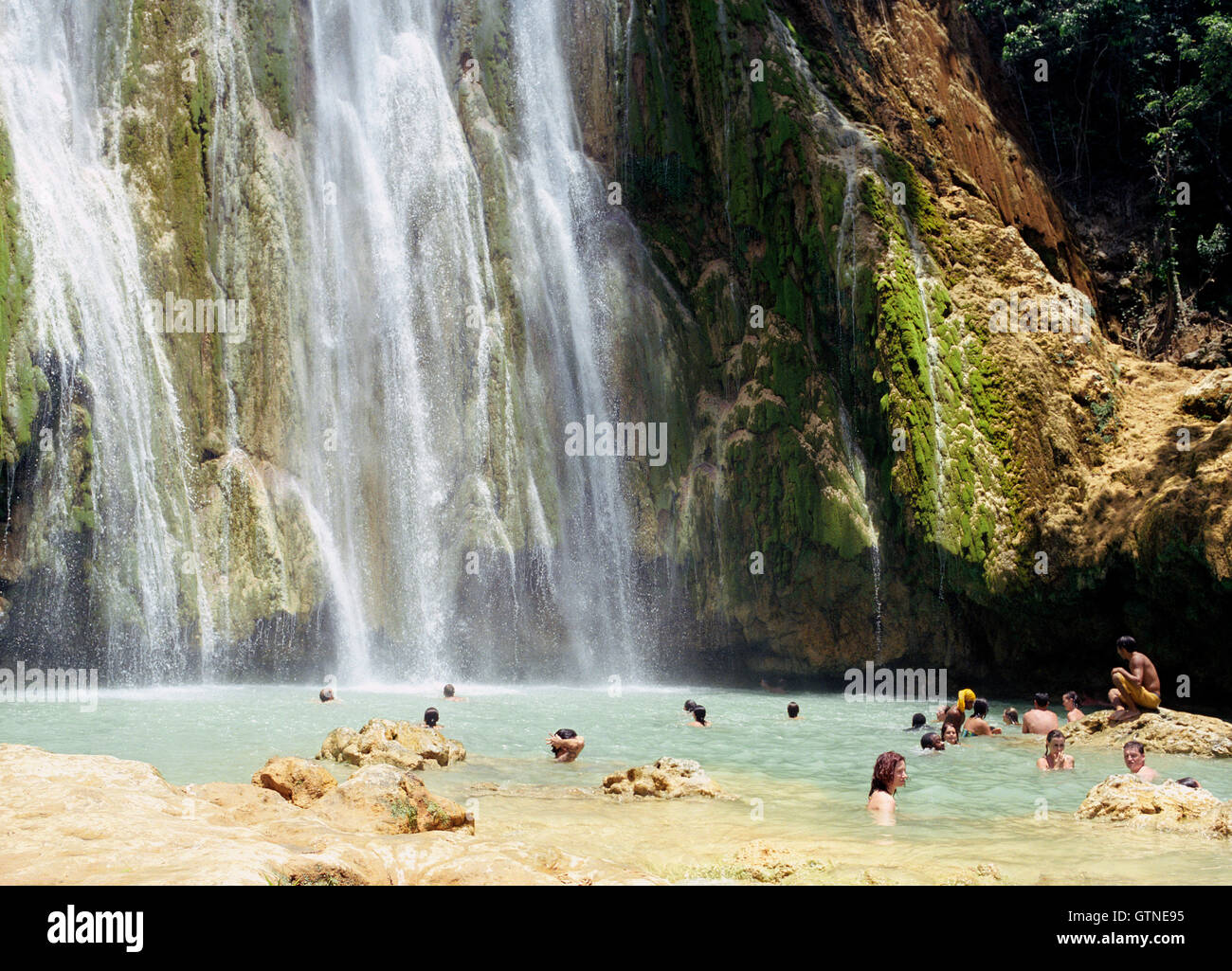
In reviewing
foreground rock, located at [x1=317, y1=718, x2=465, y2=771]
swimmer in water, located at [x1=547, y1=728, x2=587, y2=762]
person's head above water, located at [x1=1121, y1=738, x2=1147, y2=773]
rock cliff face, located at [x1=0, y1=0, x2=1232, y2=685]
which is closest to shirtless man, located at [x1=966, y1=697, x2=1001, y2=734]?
person's head above water, located at [x1=1121, y1=738, x2=1147, y2=773]

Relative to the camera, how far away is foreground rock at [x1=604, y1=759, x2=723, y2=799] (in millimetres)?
10547

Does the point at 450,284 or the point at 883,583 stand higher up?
the point at 450,284

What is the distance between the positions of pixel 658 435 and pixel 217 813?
17.4 meters

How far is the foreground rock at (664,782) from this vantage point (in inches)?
415

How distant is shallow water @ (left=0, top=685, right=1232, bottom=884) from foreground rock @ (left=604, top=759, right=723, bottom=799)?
0.71ft

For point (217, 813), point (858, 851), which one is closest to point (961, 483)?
point (858, 851)

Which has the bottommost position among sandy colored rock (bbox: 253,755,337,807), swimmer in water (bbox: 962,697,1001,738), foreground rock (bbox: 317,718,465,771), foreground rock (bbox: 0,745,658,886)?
swimmer in water (bbox: 962,697,1001,738)

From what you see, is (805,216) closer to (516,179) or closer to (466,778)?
(516,179)

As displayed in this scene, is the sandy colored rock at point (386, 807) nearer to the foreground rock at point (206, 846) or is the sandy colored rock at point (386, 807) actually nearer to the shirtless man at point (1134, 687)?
the foreground rock at point (206, 846)

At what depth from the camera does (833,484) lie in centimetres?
2136

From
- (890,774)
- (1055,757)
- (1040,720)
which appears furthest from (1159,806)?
(1040,720)

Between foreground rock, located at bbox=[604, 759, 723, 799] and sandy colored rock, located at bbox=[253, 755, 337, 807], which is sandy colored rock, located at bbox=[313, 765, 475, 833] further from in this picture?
foreground rock, located at bbox=[604, 759, 723, 799]

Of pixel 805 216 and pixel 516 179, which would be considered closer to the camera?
pixel 805 216
